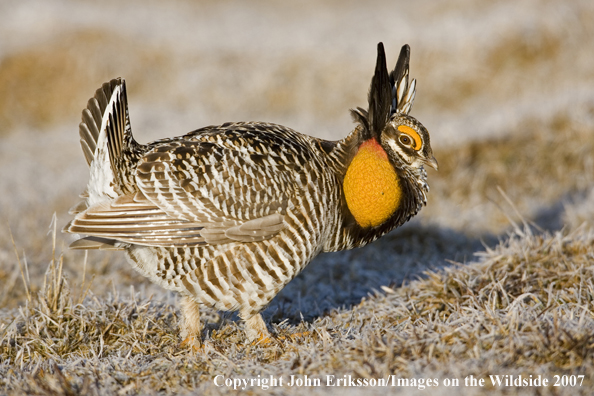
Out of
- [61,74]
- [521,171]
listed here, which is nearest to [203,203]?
[521,171]


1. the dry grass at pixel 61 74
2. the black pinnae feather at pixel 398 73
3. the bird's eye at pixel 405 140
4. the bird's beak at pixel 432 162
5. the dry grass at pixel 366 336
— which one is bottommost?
the dry grass at pixel 366 336

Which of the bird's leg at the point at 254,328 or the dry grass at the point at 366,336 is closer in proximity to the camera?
the dry grass at the point at 366,336

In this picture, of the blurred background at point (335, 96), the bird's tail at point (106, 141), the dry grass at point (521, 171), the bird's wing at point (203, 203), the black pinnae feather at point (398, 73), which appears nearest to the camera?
the bird's wing at point (203, 203)

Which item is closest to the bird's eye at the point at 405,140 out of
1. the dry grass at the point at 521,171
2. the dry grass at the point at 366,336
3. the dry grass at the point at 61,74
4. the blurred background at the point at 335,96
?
the dry grass at the point at 366,336

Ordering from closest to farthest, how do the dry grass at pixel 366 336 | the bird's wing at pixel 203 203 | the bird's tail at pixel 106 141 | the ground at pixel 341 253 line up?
1. the dry grass at pixel 366 336
2. the ground at pixel 341 253
3. the bird's wing at pixel 203 203
4. the bird's tail at pixel 106 141

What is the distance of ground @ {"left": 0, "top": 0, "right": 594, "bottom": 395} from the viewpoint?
114 inches

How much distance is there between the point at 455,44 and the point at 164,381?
29.3 ft

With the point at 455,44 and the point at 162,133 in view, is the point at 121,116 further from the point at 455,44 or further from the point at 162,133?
the point at 455,44

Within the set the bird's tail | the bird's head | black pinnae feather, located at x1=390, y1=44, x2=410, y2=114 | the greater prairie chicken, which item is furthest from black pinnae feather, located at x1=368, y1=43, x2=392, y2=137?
the bird's tail

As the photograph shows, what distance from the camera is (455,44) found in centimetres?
1040

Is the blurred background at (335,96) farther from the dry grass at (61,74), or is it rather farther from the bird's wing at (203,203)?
the bird's wing at (203,203)

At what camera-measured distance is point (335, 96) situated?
397 inches

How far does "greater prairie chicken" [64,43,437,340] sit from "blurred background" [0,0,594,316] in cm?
131

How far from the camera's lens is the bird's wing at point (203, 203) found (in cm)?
331
